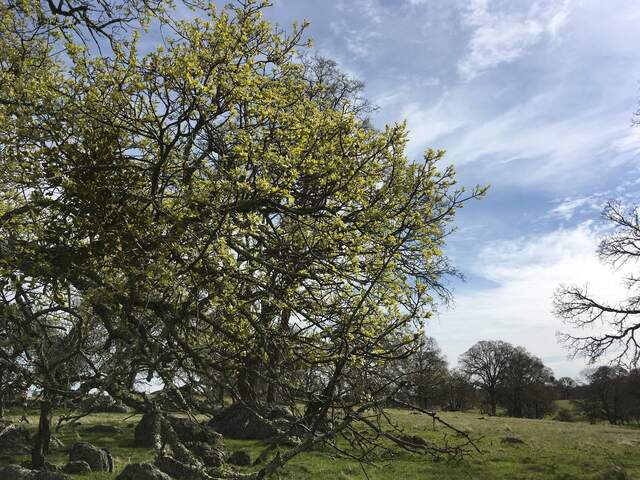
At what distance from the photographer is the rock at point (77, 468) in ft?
48.4

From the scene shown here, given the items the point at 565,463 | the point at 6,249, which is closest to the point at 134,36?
the point at 6,249

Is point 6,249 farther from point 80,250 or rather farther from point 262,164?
point 262,164

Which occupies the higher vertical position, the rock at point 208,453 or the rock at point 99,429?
the rock at point 208,453

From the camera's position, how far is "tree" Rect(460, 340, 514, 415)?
7962 cm

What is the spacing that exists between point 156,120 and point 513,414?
82.6 meters

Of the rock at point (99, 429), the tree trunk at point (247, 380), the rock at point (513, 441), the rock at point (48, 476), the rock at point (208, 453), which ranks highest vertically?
the tree trunk at point (247, 380)

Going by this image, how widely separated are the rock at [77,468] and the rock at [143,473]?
227cm

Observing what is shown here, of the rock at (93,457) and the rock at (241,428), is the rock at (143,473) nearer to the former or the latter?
the rock at (93,457)

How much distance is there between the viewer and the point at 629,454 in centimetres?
2108

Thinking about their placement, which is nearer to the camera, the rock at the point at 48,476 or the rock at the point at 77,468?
the rock at the point at 48,476

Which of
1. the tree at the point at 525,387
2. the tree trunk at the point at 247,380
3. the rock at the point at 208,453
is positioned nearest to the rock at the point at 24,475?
the rock at the point at 208,453

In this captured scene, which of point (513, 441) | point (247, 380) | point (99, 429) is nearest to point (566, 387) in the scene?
point (513, 441)

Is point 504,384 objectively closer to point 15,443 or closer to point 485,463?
point 485,463

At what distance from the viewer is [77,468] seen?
14.9m
